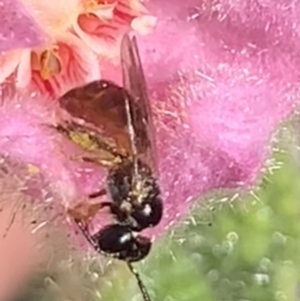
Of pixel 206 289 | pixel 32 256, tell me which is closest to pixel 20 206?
pixel 32 256

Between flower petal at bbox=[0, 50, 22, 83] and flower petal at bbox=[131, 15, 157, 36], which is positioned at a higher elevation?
flower petal at bbox=[0, 50, 22, 83]

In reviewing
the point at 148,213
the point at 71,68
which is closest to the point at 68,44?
the point at 71,68

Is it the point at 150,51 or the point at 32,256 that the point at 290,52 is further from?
the point at 32,256

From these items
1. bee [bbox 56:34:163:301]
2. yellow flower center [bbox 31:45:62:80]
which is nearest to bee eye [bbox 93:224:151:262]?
bee [bbox 56:34:163:301]

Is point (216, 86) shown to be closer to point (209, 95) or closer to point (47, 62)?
point (209, 95)

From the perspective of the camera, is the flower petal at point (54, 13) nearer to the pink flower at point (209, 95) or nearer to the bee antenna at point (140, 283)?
the pink flower at point (209, 95)

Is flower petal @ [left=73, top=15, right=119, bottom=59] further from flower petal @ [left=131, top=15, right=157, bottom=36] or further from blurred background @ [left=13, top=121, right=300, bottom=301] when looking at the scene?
blurred background @ [left=13, top=121, right=300, bottom=301]
